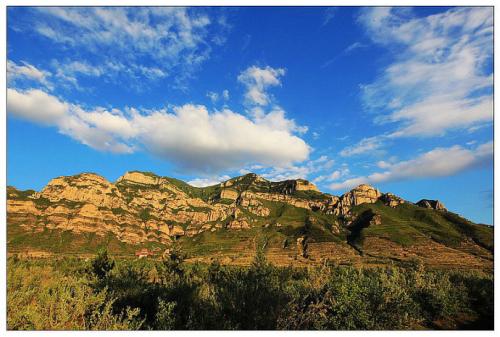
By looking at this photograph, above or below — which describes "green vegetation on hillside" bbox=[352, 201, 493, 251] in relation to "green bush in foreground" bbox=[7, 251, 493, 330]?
above

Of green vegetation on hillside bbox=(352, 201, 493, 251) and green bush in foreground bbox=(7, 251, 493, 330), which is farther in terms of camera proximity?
green vegetation on hillside bbox=(352, 201, 493, 251)

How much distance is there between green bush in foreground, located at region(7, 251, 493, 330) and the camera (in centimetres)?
949

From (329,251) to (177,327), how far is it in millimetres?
161987

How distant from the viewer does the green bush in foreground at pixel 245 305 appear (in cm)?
949

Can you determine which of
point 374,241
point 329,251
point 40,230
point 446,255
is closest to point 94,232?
point 40,230

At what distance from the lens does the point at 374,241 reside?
557 feet

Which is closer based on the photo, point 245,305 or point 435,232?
point 245,305

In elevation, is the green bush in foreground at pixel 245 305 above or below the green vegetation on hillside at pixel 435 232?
below

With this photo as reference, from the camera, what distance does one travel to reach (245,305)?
31.7 feet

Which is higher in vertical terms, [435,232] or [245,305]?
[435,232]

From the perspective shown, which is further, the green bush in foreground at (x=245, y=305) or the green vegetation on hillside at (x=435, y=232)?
the green vegetation on hillside at (x=435, y=232)
